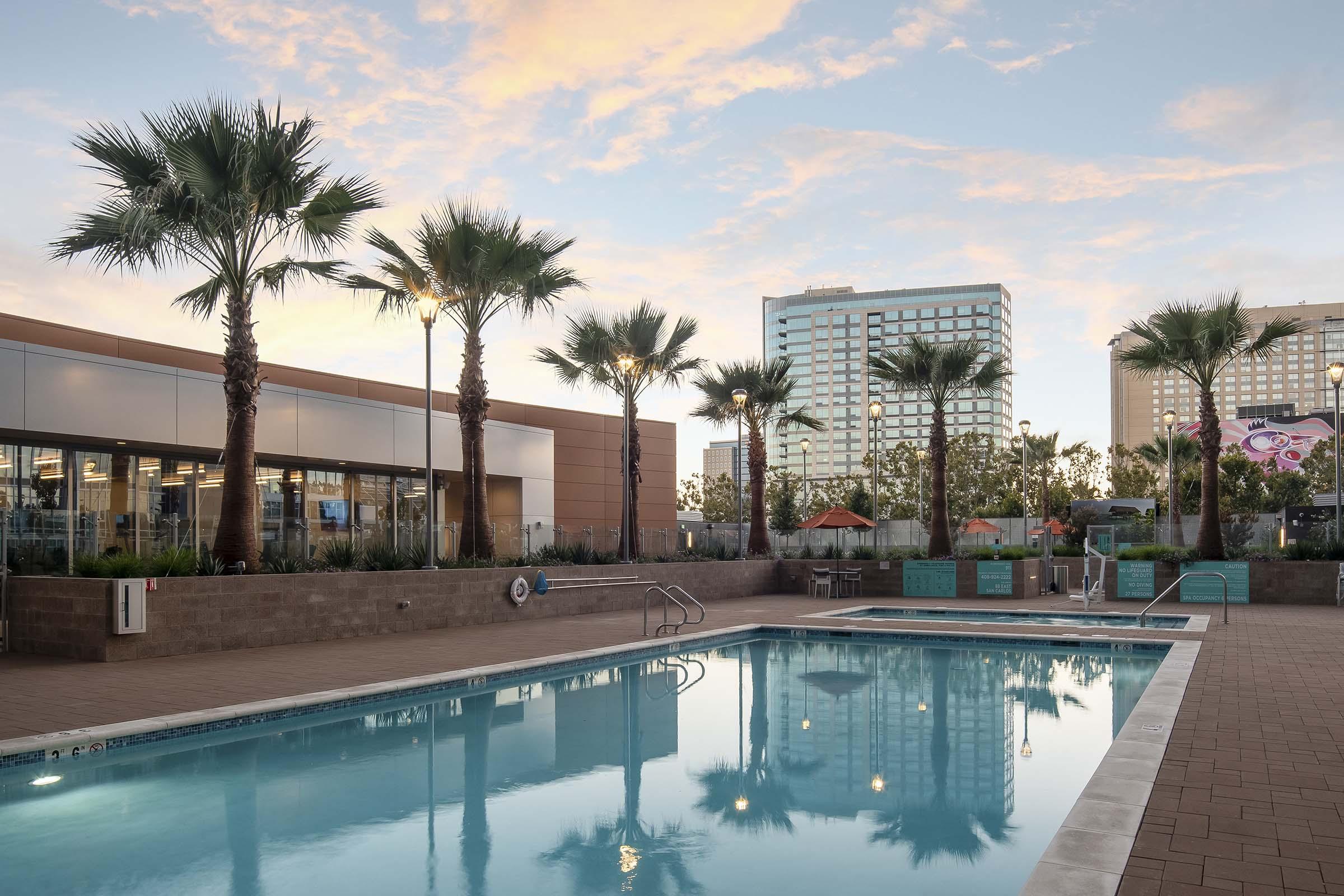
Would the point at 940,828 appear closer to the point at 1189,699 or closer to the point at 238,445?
the point at 1189,699

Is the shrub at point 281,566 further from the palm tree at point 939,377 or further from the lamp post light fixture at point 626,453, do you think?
the palm tree at point 939,377

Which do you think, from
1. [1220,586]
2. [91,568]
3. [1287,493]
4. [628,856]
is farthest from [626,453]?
[1287,493]

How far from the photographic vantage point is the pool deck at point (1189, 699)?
14.0 feet

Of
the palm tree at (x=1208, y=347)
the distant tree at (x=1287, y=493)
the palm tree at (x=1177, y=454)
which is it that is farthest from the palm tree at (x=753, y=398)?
the distant tree at (x=1287, y=493)

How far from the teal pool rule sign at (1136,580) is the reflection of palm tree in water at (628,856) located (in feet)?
64.3

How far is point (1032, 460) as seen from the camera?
5650cm

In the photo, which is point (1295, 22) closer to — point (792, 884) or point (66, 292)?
point (792, 884)

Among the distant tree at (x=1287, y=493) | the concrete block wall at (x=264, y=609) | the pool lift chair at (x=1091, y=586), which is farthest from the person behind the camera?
the distant tree at (x=1287, y=493)

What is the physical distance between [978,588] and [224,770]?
67.5 feet

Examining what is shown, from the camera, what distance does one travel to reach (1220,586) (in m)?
21.6

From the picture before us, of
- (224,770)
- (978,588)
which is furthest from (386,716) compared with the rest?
(978,588)

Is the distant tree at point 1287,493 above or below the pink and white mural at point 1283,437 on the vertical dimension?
below

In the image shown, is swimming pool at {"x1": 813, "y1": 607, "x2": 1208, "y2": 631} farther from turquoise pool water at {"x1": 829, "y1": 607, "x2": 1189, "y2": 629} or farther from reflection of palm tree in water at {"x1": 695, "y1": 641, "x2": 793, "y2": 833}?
reflection of palm tree in water at {"x1": 695, "y1": 641, "x2": 793, "y2": 833}

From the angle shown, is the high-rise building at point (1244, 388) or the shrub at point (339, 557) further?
the high-rise building at point (1244, 388)
